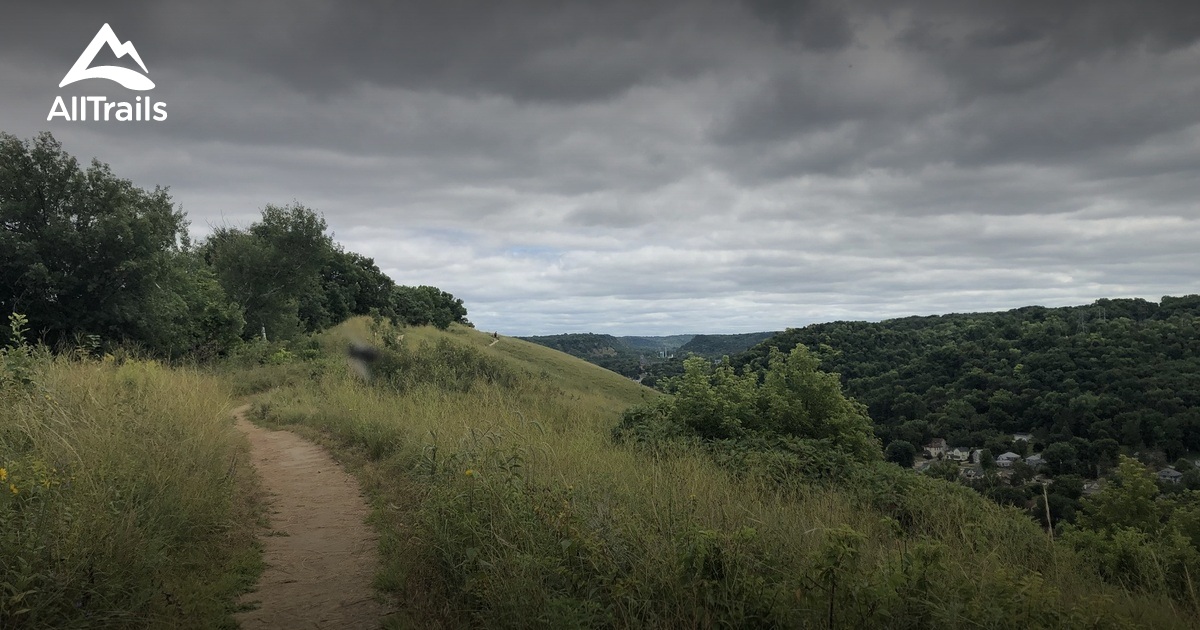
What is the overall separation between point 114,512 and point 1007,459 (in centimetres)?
3094

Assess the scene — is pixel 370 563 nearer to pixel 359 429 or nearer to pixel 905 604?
pixel 905 604

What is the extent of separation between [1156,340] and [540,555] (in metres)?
52.4

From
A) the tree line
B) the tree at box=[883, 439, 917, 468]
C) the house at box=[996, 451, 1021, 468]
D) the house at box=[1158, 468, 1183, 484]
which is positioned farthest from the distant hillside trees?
the tree line

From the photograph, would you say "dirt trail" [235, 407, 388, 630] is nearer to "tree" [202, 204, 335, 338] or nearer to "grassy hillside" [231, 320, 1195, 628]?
"grassy hillside" [231, 320, 1195, 628]

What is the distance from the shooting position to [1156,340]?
135 ft

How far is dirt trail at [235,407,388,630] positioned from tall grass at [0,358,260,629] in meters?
0.27

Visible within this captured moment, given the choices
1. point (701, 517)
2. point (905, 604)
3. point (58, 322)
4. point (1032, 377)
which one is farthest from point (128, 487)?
point (1032, 377)

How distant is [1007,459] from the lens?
26.6 m

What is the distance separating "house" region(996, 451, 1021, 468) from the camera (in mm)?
25144

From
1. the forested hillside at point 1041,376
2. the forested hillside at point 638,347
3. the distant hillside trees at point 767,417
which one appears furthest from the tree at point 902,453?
the forested hillside at point 638,347

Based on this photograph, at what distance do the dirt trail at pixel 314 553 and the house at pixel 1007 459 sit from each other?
84.4ft

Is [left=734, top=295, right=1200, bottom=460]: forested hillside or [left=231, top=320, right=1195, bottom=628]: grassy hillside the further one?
[left=734, top=295, right=1200, bottom=460]: forested hillside

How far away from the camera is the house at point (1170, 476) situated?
18.3m

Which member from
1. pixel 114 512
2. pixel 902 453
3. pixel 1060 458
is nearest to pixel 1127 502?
pixel 114 512
